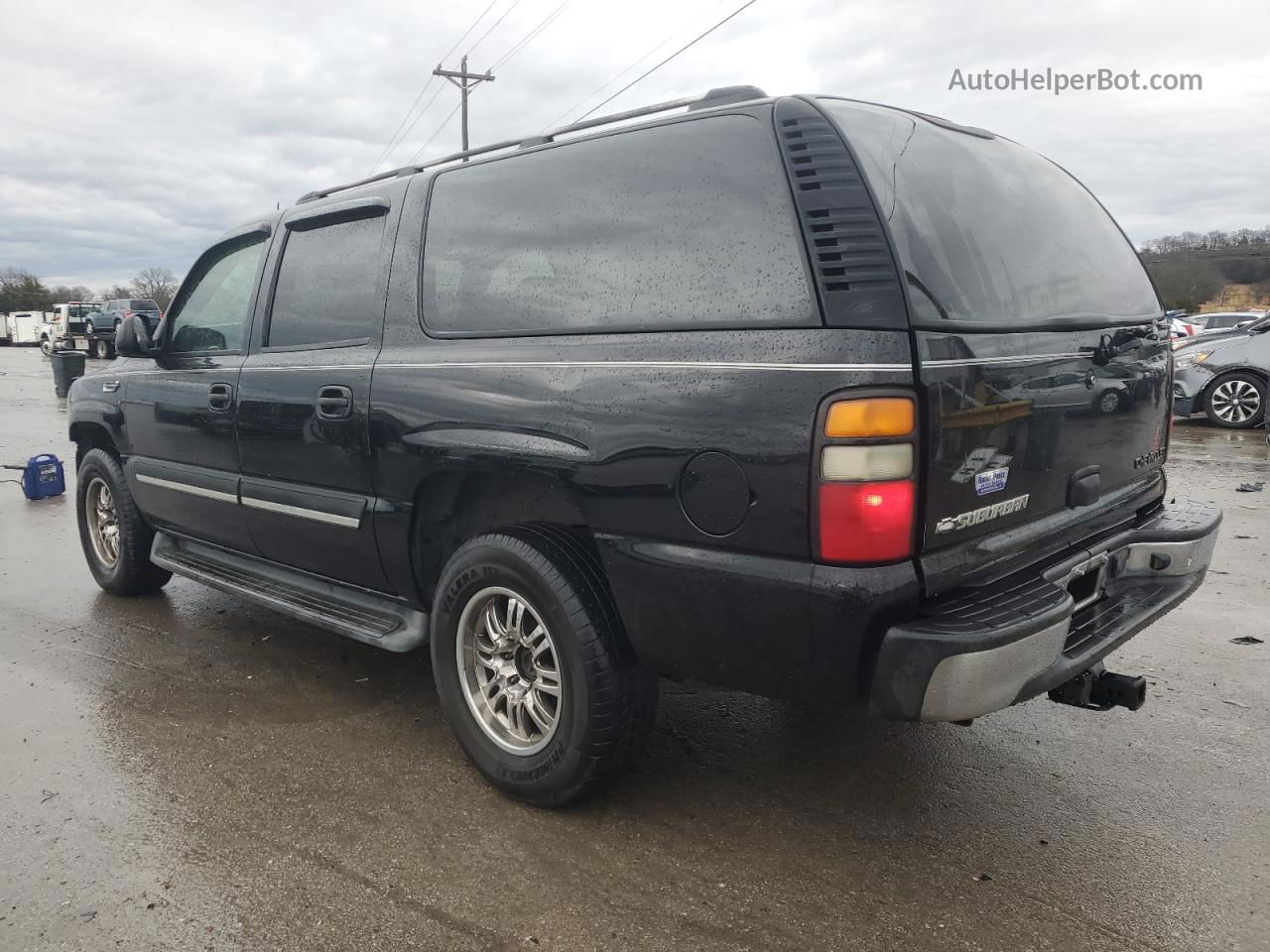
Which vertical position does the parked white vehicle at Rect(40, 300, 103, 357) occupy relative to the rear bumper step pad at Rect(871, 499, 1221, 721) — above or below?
above

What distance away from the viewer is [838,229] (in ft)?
7.44

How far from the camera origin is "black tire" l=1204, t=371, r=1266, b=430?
11195 millimetres

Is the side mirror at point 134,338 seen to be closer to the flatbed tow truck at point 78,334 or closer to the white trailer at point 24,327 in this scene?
the flatbed tow truck at point 78,334

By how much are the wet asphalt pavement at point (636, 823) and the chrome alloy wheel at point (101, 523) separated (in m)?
1.17

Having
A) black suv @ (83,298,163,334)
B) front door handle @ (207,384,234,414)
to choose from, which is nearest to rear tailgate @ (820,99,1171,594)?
front door handle @ (207,384,234,414)

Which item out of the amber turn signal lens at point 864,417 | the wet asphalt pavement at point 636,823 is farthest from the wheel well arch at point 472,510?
the amber turn signal lens at point 864,417

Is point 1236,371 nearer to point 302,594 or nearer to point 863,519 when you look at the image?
point 863,519

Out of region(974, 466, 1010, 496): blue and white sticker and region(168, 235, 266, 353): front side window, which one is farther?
region(168, 235, 266, 353): front side window

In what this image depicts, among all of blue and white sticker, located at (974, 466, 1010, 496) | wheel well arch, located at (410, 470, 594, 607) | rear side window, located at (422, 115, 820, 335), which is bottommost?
wheel well arch, located at (410, 470, 594, 607)

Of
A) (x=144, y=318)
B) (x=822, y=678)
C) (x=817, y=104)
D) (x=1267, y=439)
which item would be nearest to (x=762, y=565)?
(x=822, y=678)

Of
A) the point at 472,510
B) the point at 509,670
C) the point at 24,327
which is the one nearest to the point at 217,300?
the point at 472,510

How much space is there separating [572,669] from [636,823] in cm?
54

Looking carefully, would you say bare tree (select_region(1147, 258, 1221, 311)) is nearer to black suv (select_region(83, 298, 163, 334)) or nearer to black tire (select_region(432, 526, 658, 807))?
black tire (select_region(432, 526, 658, 807))

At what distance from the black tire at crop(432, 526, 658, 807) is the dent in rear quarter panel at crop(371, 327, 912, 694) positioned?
0.11 m
